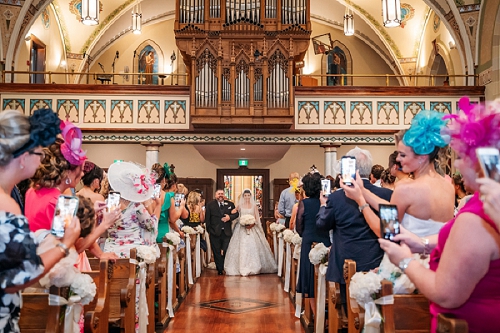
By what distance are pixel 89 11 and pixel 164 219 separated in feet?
24.4

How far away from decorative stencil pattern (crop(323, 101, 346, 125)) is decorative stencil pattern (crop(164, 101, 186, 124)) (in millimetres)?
3375

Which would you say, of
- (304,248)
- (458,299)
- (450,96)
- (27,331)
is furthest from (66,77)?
(458,299)

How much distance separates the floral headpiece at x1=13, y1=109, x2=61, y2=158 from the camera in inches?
94.2

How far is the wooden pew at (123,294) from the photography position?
4.36 metres

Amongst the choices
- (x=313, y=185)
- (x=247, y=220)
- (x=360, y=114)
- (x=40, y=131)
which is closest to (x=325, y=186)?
(x=313, y=185)

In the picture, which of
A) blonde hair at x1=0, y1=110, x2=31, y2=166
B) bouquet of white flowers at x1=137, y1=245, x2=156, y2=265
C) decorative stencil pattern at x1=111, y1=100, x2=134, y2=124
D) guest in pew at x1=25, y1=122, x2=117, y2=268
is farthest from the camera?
decorative stencil pattern at x1=111, y1=100, x2=134, y2=124

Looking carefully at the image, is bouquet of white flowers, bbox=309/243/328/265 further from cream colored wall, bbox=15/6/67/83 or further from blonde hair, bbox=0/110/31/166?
cream colored wall, bbox=15/6/67/83

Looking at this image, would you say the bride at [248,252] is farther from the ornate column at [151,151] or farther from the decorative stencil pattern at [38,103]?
the decorative stencil pattern at [38,103]

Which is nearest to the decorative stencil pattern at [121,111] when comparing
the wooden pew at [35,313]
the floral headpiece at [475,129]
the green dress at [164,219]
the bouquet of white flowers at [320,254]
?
the green dress at [164,219]

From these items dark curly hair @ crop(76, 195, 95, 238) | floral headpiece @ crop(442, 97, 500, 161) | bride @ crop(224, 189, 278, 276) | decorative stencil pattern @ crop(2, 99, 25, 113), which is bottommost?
bride @ crop(224, 189, 278, 276)

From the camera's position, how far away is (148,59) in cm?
1902

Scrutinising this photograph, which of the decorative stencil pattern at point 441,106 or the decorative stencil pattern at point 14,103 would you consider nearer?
the decorative stencil pattern at point 14,103

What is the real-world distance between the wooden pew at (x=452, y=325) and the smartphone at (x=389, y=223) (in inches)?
15.3

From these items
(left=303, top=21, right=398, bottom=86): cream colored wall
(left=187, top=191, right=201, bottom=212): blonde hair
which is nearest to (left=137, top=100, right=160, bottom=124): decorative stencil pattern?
(left=187, top=191, right=201, bottom=212): blonde hair
